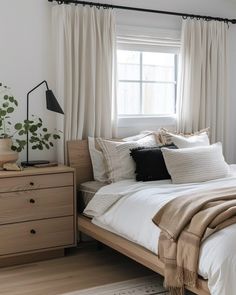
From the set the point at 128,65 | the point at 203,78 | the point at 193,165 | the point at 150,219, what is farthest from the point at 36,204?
the point at 203,78

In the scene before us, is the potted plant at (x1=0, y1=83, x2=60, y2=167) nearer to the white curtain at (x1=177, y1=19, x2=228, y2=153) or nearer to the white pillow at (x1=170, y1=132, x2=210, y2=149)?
the white pillow at (x1=170, y1=132, x2=210, y2=149)

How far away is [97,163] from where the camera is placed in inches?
164

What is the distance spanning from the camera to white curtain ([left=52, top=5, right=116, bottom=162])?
13.5ft

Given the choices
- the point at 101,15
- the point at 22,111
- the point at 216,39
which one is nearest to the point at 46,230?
the point at 22,111

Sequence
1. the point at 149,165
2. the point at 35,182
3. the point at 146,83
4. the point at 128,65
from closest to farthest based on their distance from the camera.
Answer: the point at 35,182, the point at 149,165, the point at 128,65, the point at 146,83

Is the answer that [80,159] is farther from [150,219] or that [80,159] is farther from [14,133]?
[150,219]

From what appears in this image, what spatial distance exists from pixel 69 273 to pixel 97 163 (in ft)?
3.28

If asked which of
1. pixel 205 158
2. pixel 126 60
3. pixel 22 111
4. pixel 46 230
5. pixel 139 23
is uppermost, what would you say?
pixel 139 23

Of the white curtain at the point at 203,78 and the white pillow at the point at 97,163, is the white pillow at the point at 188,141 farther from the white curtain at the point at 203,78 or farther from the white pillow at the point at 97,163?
the white pillow at the point at 97,163

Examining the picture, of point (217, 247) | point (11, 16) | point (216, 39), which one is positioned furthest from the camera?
point (216, 39)

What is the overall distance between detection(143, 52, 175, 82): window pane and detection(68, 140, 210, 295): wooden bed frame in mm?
1041

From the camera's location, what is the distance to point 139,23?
4.52 meters

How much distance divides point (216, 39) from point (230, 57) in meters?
0.32

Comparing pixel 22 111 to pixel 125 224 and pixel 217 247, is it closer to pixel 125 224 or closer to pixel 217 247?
pixel 125 224
